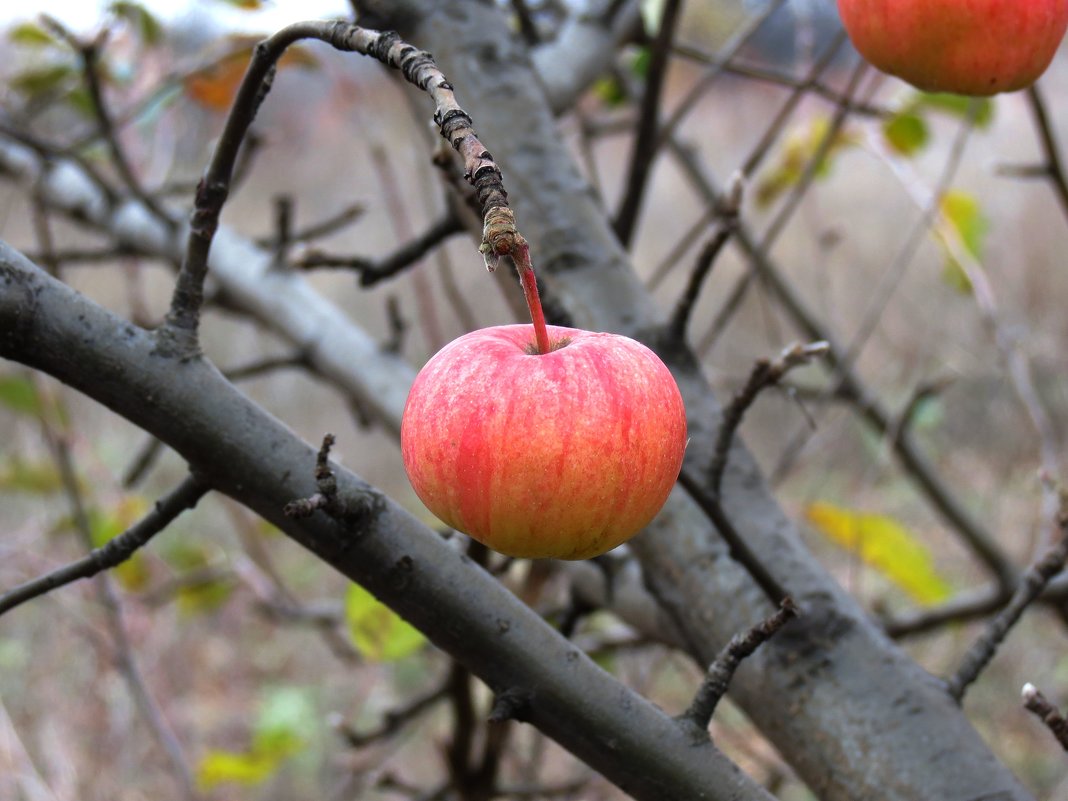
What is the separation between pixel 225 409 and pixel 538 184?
39cm

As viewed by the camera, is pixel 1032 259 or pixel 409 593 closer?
pixel 409 593

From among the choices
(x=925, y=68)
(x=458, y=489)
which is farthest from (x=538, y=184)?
(x=458, y=489)

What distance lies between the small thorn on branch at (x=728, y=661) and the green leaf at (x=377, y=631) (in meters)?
0.60

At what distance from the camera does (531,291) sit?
377mm

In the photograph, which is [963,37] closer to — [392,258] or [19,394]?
[392,258]

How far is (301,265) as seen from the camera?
2.57 ft

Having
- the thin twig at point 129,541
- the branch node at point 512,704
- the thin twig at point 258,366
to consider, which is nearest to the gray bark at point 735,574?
the branch node at point 512,704

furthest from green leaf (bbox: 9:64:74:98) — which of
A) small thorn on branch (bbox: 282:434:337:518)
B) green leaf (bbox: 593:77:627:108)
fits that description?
small thorn on branch (bbox: 282:434:337:518)

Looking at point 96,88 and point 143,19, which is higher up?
point 143,19

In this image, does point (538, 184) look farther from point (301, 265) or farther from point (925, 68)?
point (925, 68)

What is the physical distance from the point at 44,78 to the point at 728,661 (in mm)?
1573

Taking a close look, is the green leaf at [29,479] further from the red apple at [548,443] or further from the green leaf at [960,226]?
the green leaf at [960,226]

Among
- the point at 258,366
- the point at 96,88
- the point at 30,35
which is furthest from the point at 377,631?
the point at 30,35

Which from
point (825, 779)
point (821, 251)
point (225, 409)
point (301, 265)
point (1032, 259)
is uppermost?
point (1032, 259)
